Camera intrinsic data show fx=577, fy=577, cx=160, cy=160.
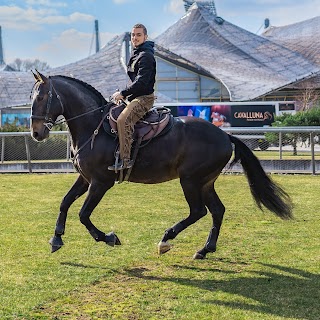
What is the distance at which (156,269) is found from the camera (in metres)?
6.79

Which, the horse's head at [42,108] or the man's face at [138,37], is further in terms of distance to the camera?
the man's face at [138,37]

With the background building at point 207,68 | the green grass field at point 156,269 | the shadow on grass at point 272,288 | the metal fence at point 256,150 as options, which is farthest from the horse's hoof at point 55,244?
the background building at point 207,68

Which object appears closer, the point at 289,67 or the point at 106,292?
the point at 106,292

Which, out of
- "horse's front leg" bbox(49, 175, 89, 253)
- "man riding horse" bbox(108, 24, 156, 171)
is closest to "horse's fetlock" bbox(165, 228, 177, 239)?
"man riding horse" bbox(108, 24, 156, 171)

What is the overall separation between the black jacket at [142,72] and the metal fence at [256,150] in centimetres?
1142

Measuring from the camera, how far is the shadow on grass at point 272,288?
17.4 feet

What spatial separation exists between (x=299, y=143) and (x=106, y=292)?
15.2 m

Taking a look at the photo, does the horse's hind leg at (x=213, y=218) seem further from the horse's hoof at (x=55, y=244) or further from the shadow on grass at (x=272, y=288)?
the horse's hoof at (x=55, y=244)

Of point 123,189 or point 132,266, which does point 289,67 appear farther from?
point 132,266

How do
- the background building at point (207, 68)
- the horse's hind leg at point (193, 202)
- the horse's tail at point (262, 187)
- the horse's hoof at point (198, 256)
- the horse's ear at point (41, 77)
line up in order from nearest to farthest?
the horse's ear at point (41, 77) → the horse's hind leg at point (193, 202) → the horse's hoof at point (198, 256) → the horse's tail at point (262, 187) → the background building at point (207, 68)

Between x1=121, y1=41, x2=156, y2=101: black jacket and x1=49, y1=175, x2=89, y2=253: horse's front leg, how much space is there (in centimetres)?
131

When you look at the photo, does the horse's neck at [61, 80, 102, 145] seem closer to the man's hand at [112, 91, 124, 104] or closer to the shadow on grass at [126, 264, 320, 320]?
the man's hand at [112, 91, 124, 104]

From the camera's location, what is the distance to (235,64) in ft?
240

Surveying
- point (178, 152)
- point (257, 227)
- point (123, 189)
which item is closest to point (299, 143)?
point (123, 189)
